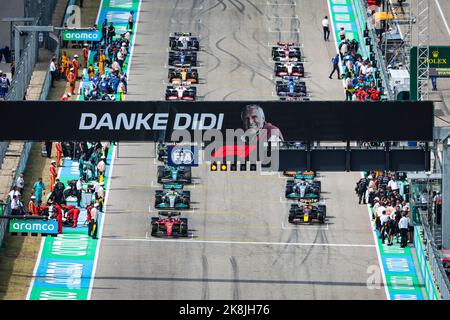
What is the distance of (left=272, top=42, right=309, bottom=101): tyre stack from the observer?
281 feet

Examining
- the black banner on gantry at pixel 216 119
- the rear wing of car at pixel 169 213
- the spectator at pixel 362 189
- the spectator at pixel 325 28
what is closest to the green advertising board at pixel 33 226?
the black banner on gantry at pixel 216 119

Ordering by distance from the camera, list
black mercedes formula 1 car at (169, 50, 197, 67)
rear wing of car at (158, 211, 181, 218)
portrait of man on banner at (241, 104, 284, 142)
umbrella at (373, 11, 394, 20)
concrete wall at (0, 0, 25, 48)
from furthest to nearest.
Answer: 1. concrete wall at (0, 0, 25, 48)
2. umbrella at (373, 11, 394, 20)
3. black mercedes formula 1 car at (169, 50, 197, 67)
4. rear wing of car at (158, 211, 181, 218)
5. portrait of man on banner at (241, 104, 284, 142)

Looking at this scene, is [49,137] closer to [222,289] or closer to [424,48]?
[222,289]

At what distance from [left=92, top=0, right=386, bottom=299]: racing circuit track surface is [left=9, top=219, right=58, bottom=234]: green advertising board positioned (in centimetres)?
334

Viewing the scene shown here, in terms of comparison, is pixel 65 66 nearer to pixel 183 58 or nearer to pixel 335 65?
pixel 183 58

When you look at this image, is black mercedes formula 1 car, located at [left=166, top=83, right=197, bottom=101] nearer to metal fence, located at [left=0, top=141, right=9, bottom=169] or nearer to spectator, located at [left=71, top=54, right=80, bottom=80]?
spectator, located at [left=71, top=54, right=80, bottom=80]

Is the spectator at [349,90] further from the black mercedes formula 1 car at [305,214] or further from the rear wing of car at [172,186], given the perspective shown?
the black mercedes formula 1 car at [305,214]

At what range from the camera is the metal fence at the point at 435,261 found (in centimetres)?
5678

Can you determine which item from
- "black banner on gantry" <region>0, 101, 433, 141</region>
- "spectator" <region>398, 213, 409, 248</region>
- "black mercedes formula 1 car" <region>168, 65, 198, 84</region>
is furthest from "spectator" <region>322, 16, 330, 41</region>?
"black banner on gantry" <region>0, 101, 433, 141</region>

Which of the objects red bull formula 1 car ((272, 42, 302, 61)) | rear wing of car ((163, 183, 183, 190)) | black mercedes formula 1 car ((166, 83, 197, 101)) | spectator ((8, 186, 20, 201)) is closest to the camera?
spectator ((8, 186, 20, 201))

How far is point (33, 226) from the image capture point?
205 ft

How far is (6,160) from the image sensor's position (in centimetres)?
7650

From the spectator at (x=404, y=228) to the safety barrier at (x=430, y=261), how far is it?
0.44 meters

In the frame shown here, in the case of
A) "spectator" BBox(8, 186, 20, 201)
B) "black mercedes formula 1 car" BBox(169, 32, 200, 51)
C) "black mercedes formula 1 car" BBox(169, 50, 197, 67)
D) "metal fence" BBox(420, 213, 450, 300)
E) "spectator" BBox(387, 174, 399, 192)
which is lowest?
"metal fence" BBox(420, 213, 450, 300)
